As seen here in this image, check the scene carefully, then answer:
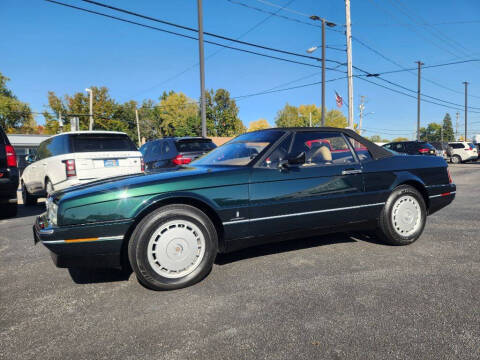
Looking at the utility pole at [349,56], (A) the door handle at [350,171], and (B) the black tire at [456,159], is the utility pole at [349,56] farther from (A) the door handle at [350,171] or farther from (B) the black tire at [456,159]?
(A) the door handle at [350,171]

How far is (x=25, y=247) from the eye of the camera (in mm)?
4180

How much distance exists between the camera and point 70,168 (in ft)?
20.0

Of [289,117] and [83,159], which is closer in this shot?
[83,159]

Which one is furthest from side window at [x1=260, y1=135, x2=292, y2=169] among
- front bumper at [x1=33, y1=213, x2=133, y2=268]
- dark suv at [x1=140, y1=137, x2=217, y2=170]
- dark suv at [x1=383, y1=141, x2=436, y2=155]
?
dark suv at [x1=383, y1=141, x2=436, y2=155]

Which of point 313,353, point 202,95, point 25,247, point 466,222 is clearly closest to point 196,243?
point 313,353

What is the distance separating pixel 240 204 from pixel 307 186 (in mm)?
755

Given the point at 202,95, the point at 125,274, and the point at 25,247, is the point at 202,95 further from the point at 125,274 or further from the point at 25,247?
the point at 125,274

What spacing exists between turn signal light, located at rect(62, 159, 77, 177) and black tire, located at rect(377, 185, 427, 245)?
5350mm

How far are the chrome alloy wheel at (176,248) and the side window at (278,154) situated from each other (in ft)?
3.08

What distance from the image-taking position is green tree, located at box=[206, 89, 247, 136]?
68.9 meters

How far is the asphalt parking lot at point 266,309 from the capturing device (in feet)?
6.10

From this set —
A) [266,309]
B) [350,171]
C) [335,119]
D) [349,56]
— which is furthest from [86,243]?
[335,119]

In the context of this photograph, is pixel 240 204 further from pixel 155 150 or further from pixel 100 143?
pixel 155 150

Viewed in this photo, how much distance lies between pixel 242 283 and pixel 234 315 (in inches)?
22.0
